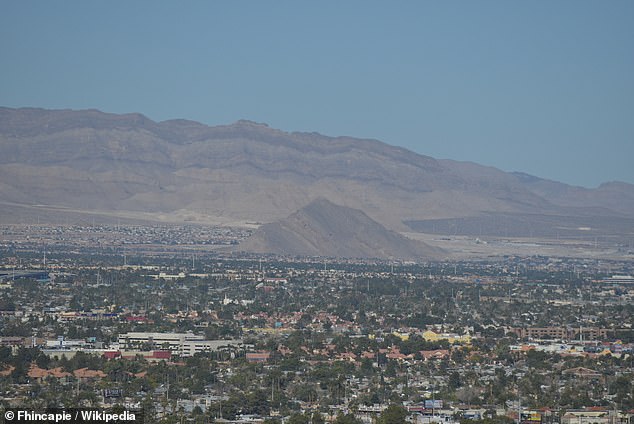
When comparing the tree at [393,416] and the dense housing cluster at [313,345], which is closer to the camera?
the tree at [393,416]

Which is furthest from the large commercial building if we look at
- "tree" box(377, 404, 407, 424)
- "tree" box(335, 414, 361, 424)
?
"tree" box(335, 414, 361, 424)

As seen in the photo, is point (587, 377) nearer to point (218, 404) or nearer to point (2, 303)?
point (218, 404)

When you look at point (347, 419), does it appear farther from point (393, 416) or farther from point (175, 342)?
point (175, 342)

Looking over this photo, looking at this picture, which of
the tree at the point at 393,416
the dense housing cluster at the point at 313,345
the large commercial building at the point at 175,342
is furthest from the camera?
the large commercial building at the point at 175,342

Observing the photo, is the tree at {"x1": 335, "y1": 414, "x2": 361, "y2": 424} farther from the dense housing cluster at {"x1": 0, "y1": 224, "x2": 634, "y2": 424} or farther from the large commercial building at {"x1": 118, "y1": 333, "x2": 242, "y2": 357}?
the large commercial building at {"x1": 118, "y1": 333, "x2": 242, "y2": 357}

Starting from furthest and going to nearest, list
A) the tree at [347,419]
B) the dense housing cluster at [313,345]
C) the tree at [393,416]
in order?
the dense housing cluster at [313,345], the tree at [393,416], the tree at [347,419]

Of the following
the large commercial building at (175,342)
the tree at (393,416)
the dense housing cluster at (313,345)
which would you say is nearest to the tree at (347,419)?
the dense housing cluster at (313,345)

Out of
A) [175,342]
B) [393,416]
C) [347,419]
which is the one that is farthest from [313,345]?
[347,419]

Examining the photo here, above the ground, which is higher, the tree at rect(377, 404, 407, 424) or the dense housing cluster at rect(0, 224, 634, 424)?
the dense housing cluster at rect(0, 224, 634, 424)

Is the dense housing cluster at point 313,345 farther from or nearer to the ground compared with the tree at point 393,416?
farther from the ground

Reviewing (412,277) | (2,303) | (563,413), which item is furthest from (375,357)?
(412,277)

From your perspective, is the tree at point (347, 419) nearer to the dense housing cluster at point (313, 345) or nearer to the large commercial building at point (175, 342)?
the dense housing cluster at point (313, 345)

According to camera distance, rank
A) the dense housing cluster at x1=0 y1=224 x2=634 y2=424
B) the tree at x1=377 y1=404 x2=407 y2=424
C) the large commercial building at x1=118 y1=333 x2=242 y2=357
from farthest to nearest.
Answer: the large commercial building at x1=118 y1=333 x2=242 y2=357
the dense housing cluster at x1=0 y1=224 x2=634 y2=424
the tree at x1=377 y1=404 x2=407 y2=424
